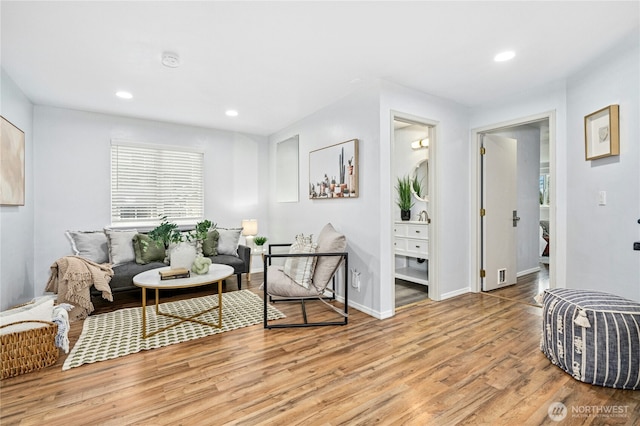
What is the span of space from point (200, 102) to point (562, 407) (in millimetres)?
4218

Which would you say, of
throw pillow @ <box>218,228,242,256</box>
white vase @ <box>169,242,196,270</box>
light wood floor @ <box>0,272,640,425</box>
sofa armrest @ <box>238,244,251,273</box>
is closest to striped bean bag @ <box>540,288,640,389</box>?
light wood floor @ <box>0,272,640,425</box>

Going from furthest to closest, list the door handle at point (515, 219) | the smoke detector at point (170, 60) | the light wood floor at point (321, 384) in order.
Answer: the door handle at point (515, 219), the smoke detector at point (170, 60), the light wood floor at point (321, 384)

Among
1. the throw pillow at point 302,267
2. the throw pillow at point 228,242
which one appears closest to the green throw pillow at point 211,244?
the throw pillow at point 228,242

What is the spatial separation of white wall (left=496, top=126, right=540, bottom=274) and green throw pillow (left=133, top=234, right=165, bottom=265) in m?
5.12

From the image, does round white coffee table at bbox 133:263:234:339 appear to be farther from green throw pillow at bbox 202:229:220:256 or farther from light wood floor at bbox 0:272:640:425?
green throw pillow at bbox 202:229:220:256

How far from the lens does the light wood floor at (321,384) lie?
1.65m

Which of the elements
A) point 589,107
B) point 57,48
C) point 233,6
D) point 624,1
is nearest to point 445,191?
point 589,107

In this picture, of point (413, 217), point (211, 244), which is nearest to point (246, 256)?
point (211, 244)

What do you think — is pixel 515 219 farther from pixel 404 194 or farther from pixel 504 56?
pixel 504 56

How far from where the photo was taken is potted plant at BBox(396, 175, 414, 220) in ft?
15.2

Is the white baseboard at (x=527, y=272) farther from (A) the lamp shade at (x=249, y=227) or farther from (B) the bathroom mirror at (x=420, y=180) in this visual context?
(A) the lamp shade at (x=249, y=227)

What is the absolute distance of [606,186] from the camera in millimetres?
2527

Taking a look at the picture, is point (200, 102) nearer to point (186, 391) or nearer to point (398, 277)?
point (186, 391)

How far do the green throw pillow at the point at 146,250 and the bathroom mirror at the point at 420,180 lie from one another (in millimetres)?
3657
